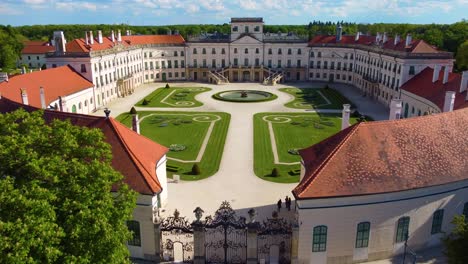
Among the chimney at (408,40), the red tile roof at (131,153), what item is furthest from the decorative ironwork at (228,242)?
the chimney at (408,40)

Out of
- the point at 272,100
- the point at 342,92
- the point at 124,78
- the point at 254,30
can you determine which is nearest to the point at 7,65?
the point at 124,78

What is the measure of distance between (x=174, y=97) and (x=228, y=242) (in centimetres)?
5561

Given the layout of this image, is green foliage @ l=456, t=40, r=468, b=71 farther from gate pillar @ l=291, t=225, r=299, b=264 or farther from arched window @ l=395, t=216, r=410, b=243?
gate pillar @ l=291, t=225, r=299, b=264

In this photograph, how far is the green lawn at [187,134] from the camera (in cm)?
3969

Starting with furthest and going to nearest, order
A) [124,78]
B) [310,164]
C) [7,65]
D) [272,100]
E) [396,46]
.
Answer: [7,65] < [124,78] < [272,100] < [396,46] < [310,164]

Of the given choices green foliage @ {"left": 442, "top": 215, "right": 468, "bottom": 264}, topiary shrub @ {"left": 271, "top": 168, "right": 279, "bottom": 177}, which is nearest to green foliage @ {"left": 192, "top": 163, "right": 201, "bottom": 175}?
topiary shrub @ {"left": 271, "top": 168, "right": 279, "bottom": 177}

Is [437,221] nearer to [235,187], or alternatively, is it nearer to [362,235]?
[362,235]

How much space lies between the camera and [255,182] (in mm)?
35969

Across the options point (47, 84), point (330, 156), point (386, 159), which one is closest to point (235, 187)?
point (330, 156)

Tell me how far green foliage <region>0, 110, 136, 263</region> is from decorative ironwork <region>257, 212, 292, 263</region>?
9.99 m

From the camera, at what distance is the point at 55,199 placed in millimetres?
15375

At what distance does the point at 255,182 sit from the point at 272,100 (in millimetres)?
40870

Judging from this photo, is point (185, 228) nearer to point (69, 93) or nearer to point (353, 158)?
point (353, 158)

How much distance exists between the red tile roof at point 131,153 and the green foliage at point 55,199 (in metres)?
6.17
